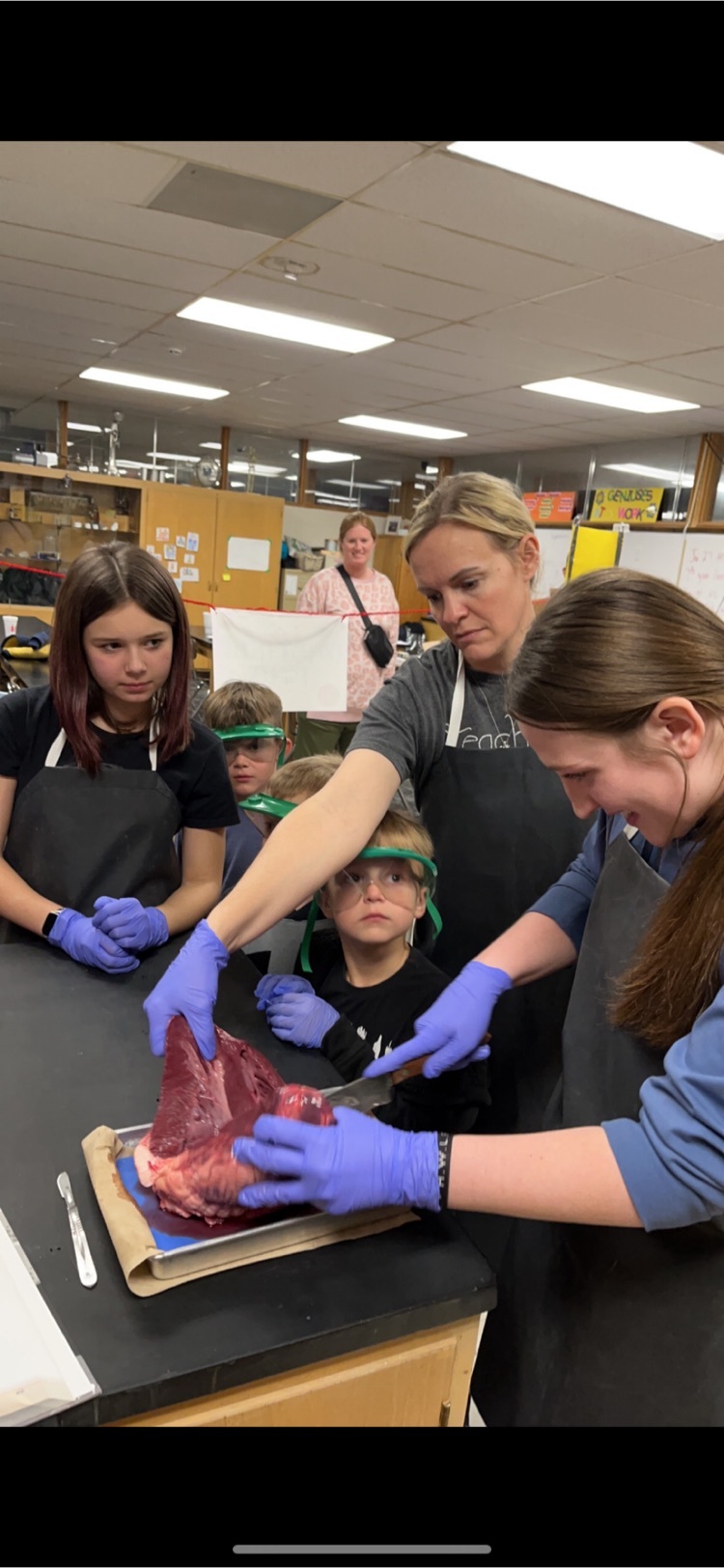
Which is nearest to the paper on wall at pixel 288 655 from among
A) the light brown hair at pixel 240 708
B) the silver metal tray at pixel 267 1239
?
the light brown hair at pixel 240 708

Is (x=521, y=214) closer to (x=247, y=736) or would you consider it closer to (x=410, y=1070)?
(x=247, y=736)

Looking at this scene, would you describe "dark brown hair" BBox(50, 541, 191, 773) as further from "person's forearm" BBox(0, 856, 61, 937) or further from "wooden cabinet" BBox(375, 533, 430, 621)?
"wooden cabinet" BBox(375, 533, 430, 621)

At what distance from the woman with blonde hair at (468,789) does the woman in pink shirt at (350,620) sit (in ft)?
12.5

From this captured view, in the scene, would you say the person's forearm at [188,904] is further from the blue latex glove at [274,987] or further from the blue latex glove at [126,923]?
the blue latex glove at [274,987]

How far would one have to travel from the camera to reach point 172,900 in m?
1.84

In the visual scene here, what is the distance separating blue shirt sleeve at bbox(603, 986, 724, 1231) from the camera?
33.1 inches

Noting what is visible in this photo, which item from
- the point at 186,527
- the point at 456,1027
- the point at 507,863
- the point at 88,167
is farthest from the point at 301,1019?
the point at 186,527

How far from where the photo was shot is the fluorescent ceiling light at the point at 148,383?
22.7ft

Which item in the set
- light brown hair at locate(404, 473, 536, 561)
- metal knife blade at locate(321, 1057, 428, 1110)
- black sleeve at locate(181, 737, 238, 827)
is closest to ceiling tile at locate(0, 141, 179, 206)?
light brown hair at locate(404, 473, 536, 561)

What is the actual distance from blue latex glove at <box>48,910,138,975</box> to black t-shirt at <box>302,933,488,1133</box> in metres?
0.39

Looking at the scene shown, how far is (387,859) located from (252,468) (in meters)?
8.75

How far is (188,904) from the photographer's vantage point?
1.84 m

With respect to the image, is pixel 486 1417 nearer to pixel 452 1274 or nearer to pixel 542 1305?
pixel 542 1305
